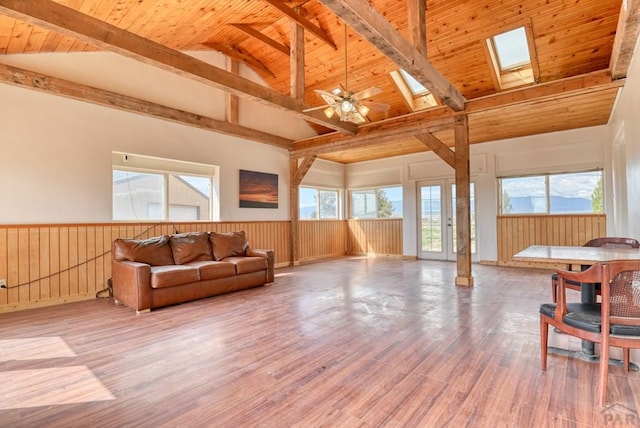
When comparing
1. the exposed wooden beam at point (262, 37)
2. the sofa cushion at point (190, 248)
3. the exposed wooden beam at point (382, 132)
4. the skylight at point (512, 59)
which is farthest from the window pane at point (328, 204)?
the skylight at point (512, 59)

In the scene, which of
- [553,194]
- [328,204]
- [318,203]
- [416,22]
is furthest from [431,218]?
[416,22]

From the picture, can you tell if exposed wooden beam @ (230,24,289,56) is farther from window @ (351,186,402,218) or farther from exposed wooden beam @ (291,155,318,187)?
window @ (351,186,402,218)

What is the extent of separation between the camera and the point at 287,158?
7.62m

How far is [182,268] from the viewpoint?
13.7ft

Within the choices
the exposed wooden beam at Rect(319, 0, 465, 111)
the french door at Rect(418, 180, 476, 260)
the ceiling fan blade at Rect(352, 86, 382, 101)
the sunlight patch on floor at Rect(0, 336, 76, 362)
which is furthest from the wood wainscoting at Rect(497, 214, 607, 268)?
the sunlight patch on floor at Rect(0, 336, 76, 362)

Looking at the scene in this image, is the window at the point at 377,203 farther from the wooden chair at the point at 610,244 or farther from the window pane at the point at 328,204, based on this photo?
the wooden chair at the point at 610,244

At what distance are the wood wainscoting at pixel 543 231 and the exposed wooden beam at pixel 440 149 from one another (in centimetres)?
272

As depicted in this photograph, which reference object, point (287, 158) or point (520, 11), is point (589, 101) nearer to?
point (520, 11)

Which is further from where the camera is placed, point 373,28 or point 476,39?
point 476,39

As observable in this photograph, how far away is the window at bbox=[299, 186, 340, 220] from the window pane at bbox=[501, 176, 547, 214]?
4388 millimetres

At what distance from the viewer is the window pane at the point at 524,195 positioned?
6.82 m

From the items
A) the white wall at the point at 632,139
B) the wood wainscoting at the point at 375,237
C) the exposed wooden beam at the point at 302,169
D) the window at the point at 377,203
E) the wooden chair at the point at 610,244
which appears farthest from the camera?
the window at the point at 377,203

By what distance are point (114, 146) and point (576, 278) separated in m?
5.64

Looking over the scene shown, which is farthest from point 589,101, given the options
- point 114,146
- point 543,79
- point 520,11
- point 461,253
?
point 114,146
